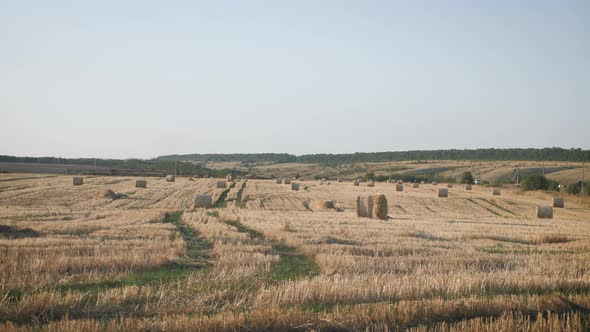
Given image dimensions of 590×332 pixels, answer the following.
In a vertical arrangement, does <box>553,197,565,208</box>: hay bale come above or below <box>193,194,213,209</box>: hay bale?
below

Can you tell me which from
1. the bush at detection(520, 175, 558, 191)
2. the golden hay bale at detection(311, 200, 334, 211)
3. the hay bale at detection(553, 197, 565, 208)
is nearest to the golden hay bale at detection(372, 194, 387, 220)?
the golden hay bale at detection(311, 200, 334, 211)

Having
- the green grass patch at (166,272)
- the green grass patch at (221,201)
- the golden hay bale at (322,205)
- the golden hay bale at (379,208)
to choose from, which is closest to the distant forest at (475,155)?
the green grass patch at (221,201)

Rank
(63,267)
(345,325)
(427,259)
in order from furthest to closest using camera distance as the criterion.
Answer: (427,259) → (63,267) → (345,325)

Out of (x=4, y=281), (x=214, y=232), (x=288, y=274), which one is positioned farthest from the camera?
(x=214, y=232)

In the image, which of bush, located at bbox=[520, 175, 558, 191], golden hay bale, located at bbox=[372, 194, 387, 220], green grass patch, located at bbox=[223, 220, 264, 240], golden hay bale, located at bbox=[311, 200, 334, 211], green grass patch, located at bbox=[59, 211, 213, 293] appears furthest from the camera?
bush, located at bbox=[520, 175, 558, 191]

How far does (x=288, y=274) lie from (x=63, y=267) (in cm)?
422

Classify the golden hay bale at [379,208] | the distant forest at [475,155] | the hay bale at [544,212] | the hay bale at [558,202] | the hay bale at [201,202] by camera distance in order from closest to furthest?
the golden hay bale at [379,208] → the hay bale at [201,202] → the hay bale at [544,212] → the hay bale at [558,202] → the distant forest at [475,155]

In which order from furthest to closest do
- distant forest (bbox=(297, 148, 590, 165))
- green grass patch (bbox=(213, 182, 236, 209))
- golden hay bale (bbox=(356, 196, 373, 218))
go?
distant forest (bbox=(297, 148, 590, 165))
green grass patch (bbox=(213, 182, 236, 209))
golden hay bale (bbox=(356, 196, 373, 218))

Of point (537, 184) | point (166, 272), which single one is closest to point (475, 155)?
point (537, 184)

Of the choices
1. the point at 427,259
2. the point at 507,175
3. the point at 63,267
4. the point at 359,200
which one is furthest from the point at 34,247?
the point at 507,175

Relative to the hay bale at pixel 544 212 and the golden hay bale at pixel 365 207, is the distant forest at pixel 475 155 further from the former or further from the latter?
the golden hay bale at pixel 365 207

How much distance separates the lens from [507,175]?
92.2 m

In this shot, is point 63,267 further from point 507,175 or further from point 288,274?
point 507,175

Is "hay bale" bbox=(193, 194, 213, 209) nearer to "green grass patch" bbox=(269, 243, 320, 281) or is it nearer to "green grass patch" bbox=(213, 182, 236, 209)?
"green grass patch" bbox=(213, 182, 236, 209)
